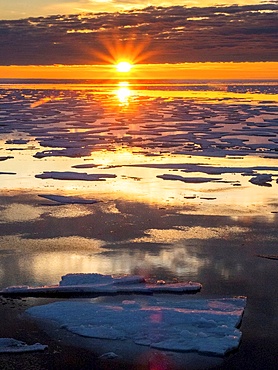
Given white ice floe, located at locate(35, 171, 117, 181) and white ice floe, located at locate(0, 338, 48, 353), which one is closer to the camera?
white ice floe, located at locate(0, 338, 48, 353)

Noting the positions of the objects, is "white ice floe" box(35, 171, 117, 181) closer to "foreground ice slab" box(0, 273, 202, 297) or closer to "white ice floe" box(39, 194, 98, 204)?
"white ice floe" box(39, 194, 98, 204)

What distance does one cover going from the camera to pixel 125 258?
21.4 ft

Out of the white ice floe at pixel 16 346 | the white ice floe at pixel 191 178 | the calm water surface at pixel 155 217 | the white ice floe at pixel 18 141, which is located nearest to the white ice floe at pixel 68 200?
the calm water surface at pixel 155 217

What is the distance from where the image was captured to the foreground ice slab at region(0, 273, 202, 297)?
5609mm

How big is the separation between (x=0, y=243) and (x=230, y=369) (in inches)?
138

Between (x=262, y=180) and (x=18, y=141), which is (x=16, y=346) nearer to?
(x=262, y=180)

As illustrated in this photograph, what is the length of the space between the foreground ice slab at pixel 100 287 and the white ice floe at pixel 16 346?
94cm

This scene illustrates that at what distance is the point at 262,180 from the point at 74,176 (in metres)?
3.13

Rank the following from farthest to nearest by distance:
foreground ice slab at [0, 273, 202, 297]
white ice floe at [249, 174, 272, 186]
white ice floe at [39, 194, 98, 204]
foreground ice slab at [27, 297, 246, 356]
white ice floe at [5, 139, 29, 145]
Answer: white ice floe at [5, 139, 29, 145] → white ice floe at [249, 174, 272, 186] → white ice floe at [39, 194, 98, 204] → foreground ice slab at [0, 273, 202, 297] → foreground ice slab at [27, 297, 246, 356]

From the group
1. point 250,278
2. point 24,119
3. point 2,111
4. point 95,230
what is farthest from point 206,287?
point 2,111

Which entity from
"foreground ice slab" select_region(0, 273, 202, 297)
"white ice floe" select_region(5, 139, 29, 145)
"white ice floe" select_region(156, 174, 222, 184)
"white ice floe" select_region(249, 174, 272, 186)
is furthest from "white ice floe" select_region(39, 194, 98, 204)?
"white ice floe" select_region(5, 139, 29, 145)

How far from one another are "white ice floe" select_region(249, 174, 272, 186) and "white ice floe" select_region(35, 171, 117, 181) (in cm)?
239

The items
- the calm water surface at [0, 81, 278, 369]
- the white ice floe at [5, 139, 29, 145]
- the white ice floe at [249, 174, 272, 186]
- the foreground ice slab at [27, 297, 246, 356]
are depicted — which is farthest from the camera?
the white ice floe at [5, 139, 29, 145]

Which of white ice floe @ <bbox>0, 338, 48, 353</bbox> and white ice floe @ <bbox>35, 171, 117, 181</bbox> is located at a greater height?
white ice floe @ <bbox>35, 171, 117, 181</bbox>
